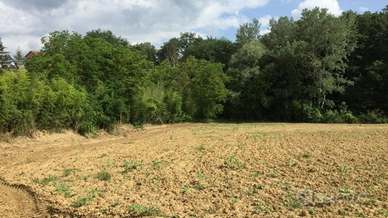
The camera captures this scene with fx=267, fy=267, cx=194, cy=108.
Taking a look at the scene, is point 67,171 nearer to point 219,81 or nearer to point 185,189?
point 185,189

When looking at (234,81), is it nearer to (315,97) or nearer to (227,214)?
(315,97)

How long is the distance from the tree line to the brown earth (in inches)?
133

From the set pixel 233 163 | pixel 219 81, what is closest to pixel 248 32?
pixel 219 81

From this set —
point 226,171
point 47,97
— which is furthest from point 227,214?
point 47,97

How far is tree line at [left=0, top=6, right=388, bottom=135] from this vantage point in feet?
40.3

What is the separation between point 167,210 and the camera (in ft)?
15.1

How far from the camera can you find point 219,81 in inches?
890

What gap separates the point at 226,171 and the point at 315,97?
1977 cm

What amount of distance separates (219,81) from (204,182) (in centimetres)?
1724

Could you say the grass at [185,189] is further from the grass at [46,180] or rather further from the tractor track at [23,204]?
the grass at [46,180]

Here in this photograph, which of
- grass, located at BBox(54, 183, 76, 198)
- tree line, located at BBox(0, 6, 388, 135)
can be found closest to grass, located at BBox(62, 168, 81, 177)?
grass, located at BBox(54, 183, 76, 198)

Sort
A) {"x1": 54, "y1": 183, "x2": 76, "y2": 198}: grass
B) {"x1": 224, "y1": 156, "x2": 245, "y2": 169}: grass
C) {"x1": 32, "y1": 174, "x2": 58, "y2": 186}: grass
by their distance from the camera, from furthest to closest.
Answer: {"x1": 224, "y1": 156, "x2": 245, "y2": 169}: grass < {"x1": 32, "y1": 174, "x2": 58, "y2": 186}: grass < {"x1": 54, "y1": 183, "x2": 76, "y2": 198}: grass

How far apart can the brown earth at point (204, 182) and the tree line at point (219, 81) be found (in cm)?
339

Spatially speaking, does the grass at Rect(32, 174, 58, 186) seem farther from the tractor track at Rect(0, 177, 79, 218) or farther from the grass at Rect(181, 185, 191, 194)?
the grass at Rect(181, 185, 191, 194)
